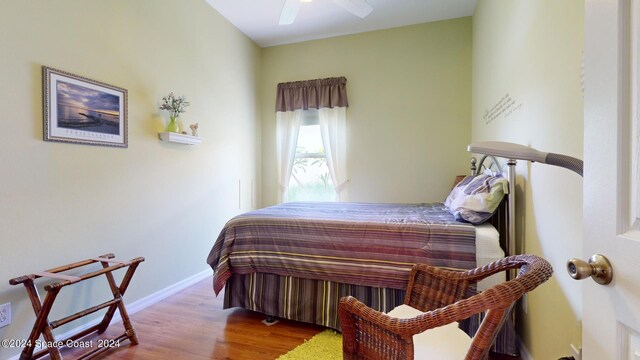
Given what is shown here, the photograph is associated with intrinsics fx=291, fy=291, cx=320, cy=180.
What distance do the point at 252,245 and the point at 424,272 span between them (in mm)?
1196

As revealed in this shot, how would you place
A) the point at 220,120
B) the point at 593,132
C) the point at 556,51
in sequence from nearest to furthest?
the point at 593,132 → the point at 556,51 → the point at 220,120

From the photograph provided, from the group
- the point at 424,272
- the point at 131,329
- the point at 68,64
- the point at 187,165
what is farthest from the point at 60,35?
the point at 424,272

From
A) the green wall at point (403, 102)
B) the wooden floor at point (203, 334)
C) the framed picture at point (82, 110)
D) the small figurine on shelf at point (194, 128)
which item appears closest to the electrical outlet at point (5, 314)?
the wooden floor at point (203, 334)

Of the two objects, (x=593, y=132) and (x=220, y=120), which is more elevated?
(x=220, y=120)

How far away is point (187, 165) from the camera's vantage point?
2.86 meters

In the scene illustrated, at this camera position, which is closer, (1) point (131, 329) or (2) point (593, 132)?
(2) point (593, 132)

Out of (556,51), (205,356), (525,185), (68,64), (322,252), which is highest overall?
(68,64)

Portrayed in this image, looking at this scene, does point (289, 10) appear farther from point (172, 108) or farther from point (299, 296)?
point (299, 296)

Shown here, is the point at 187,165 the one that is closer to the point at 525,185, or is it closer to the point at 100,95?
the point at 100,95

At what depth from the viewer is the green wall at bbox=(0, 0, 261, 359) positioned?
164 centimetres

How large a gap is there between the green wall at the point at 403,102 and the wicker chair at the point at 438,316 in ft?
7.44

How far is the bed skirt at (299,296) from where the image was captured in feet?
6.14

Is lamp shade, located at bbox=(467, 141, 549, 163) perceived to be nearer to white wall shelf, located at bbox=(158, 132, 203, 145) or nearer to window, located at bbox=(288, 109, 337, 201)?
white wall shelf, located at bbox=(158, 132, 203, 145)

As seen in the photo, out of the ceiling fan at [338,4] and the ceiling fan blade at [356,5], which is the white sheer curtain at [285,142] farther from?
the ceiling fan blade at [356,5]
